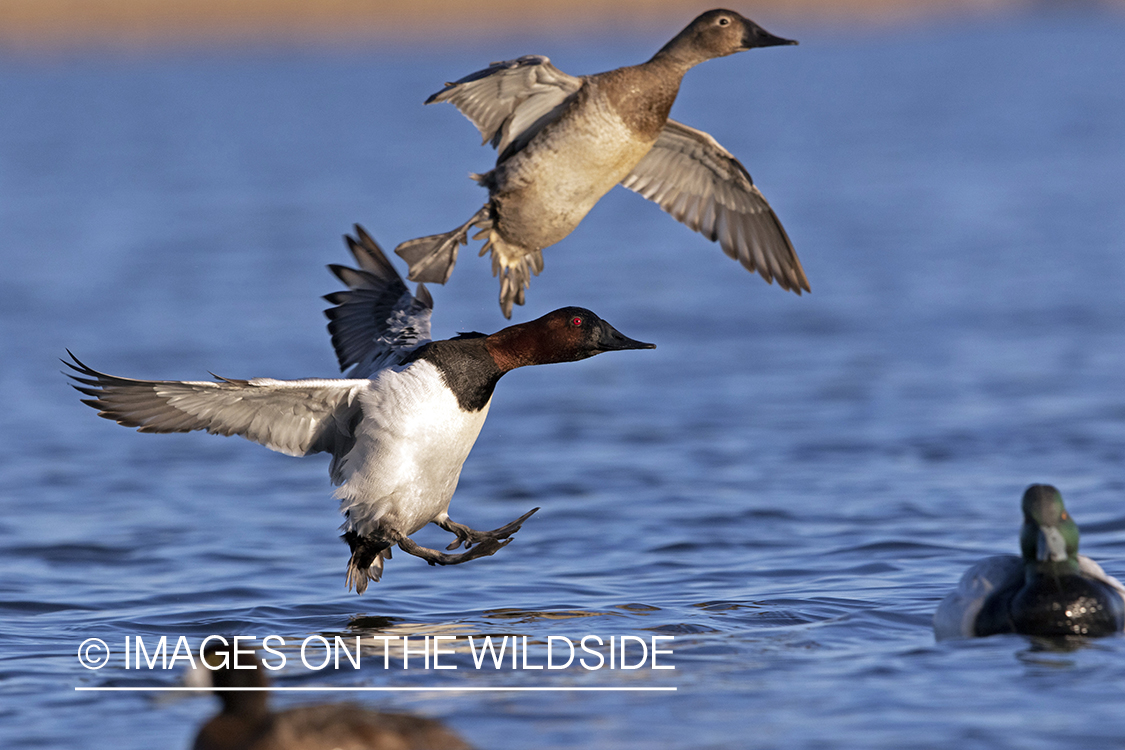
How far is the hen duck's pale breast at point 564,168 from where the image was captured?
6551 millimetres

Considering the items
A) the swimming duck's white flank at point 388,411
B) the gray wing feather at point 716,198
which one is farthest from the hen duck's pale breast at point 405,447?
the gray wing feather at point 716,198

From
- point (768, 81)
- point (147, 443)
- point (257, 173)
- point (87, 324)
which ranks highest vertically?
point (768, 81)

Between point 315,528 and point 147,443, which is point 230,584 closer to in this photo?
point 315,528

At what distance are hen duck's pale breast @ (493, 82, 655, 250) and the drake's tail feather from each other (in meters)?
0.22

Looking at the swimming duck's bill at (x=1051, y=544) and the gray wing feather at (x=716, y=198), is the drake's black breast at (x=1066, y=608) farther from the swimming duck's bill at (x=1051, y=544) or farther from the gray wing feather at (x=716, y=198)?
the gray wing feather at (x=716, y=198)

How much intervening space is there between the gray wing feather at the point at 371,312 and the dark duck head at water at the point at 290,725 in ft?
8.52

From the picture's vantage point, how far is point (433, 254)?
648 cm

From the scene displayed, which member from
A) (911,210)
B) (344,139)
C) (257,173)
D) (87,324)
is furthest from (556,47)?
(87,324)

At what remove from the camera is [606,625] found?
7.18 m

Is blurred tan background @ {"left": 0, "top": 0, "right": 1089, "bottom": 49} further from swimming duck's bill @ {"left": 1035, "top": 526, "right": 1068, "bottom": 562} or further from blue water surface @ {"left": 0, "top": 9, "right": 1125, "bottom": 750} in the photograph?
swimming duck's bill @ {"left": 1035, "top": 526, "right": 1068, "bottom": 562}

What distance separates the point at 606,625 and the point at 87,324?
11.9 m

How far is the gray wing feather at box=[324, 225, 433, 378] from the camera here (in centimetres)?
773

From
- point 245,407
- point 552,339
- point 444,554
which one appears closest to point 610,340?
point 552,339

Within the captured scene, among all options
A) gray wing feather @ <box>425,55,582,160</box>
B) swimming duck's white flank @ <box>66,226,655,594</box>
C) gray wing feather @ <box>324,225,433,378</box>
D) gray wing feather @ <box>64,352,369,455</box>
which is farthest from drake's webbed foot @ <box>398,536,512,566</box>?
gray wing feather @ <box>425,55,582,160</box>
